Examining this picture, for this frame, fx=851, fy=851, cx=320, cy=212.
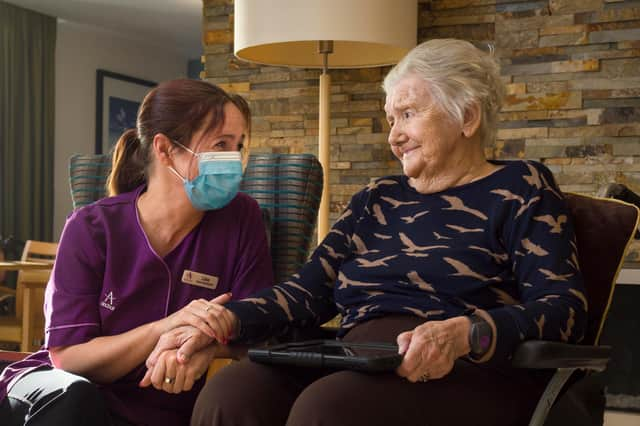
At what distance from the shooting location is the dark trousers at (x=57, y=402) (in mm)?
1458

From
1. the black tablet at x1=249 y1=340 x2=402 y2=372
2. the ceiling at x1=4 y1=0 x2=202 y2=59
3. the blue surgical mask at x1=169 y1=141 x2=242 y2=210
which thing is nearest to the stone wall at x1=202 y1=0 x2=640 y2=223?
the blue surgical mask at x1=169 y1=141 x2=242 y2=210

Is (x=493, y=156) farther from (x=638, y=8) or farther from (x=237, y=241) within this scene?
(x=237, y=241)

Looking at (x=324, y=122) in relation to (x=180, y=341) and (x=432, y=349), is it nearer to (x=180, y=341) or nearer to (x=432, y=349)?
(x=180, y=341)

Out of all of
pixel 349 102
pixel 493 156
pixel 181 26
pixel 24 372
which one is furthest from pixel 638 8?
pixel 181 26

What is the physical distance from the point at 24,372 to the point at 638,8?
242cm

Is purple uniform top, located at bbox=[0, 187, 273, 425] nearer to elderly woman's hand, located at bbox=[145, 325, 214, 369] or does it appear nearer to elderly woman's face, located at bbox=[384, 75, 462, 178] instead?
elderly woman's hand, located at bbox=[145, 325, 214, 369]

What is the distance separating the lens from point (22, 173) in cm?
725

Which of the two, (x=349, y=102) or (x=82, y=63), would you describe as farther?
(x=82, y=63)

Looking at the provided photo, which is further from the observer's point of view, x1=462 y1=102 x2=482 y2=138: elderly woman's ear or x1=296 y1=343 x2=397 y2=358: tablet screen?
x1=462 y1=102 x2=482 y2=138: elderly woman's ear

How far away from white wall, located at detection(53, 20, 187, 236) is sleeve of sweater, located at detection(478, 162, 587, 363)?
6688 millimetres

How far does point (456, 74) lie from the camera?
1.71 metres

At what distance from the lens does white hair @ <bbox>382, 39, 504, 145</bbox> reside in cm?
171

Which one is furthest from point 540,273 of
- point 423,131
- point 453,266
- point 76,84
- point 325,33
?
point 76,84

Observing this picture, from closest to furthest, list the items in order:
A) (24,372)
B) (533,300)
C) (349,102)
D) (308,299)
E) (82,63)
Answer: (533,300), (24,372), (308,299), (349,102), (82,63)
